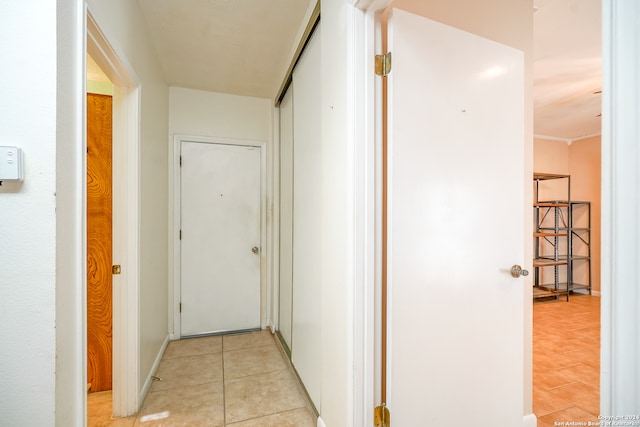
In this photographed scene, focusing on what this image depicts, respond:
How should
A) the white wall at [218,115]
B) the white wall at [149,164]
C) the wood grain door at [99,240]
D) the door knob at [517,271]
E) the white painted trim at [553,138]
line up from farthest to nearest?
the white painted trim at [553,138], the white wall at [218,115], the wood grain door at [99,240], the white wall at [149,164], the door knob at [517,271]

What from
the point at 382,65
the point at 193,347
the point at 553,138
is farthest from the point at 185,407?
the point at 553,138

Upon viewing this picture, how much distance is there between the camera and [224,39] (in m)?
2.09

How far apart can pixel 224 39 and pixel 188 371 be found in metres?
2.61

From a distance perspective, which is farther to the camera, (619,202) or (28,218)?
(28,218)

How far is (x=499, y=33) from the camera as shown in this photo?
145 centimetres

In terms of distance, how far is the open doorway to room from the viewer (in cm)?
195

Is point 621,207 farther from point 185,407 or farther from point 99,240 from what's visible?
point 99,240

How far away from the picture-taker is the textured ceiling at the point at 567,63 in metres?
1.93

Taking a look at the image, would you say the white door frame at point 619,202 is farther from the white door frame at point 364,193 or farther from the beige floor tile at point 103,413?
the beige floor tile at point 103,413

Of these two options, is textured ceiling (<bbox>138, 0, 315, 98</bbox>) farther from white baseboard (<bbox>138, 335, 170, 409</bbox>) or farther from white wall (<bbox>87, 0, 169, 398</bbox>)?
white baseboard (<bbox>138, 335, 170, 409</bbox>)

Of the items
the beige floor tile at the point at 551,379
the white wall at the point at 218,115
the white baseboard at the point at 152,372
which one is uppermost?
the white wall at the point at 218,115

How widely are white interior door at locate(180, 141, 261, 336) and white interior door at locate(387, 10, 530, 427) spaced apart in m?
2.19

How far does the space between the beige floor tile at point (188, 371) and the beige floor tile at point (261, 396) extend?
0.70ft

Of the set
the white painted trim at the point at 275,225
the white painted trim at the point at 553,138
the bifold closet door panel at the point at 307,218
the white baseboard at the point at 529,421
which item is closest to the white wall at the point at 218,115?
the white painted trim at the point at 275,225
